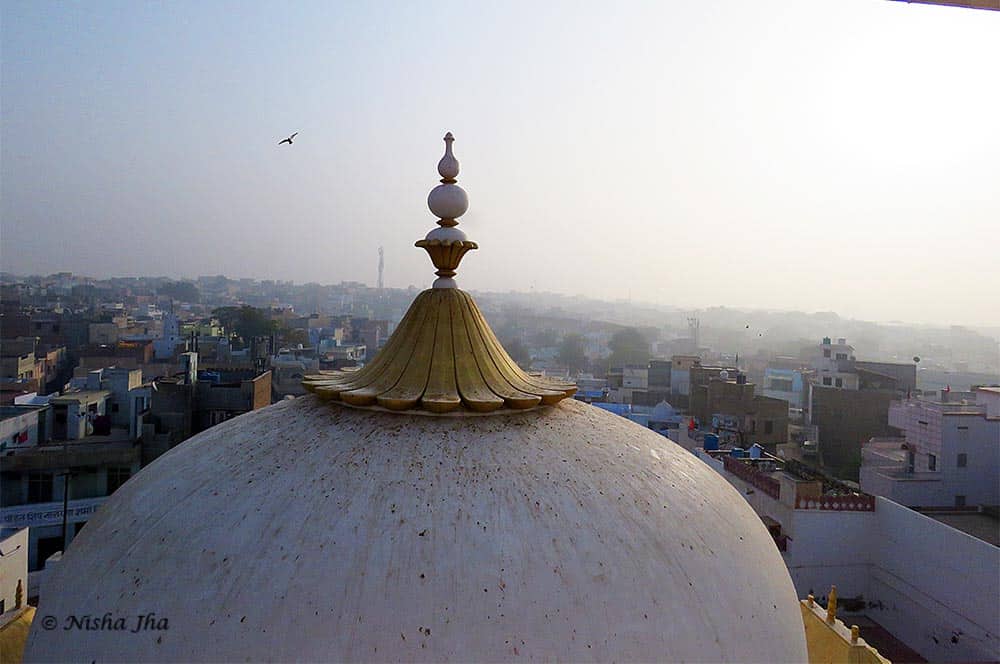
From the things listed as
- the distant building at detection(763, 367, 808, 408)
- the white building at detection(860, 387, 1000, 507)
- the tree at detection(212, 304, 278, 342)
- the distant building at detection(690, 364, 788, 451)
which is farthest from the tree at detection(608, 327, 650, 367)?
the white building at detection(860, 387, 1000, 507)

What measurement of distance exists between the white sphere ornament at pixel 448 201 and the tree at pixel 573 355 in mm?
44318

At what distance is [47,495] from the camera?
13414 mm

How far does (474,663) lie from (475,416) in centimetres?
130

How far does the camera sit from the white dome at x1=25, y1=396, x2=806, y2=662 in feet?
8.97

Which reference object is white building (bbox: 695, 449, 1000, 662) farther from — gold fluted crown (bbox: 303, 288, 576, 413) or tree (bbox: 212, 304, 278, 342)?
tree (bbox: 212, 304, 278, 342)

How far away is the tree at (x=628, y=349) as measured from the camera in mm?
55500

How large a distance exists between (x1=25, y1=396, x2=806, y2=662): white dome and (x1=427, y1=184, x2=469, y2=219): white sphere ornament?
53.4 inches

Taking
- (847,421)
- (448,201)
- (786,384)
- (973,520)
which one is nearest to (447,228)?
(448,201)

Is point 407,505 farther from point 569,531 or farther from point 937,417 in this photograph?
point 937,417

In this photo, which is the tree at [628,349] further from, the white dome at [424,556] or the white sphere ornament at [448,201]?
the white dome at [424,556]

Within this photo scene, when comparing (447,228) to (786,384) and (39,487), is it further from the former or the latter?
(786,384)

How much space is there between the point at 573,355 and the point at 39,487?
145ft

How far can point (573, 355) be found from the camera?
55.0 m

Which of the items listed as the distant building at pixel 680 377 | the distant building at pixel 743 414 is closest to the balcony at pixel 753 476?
the distant building at pixel 743 414
